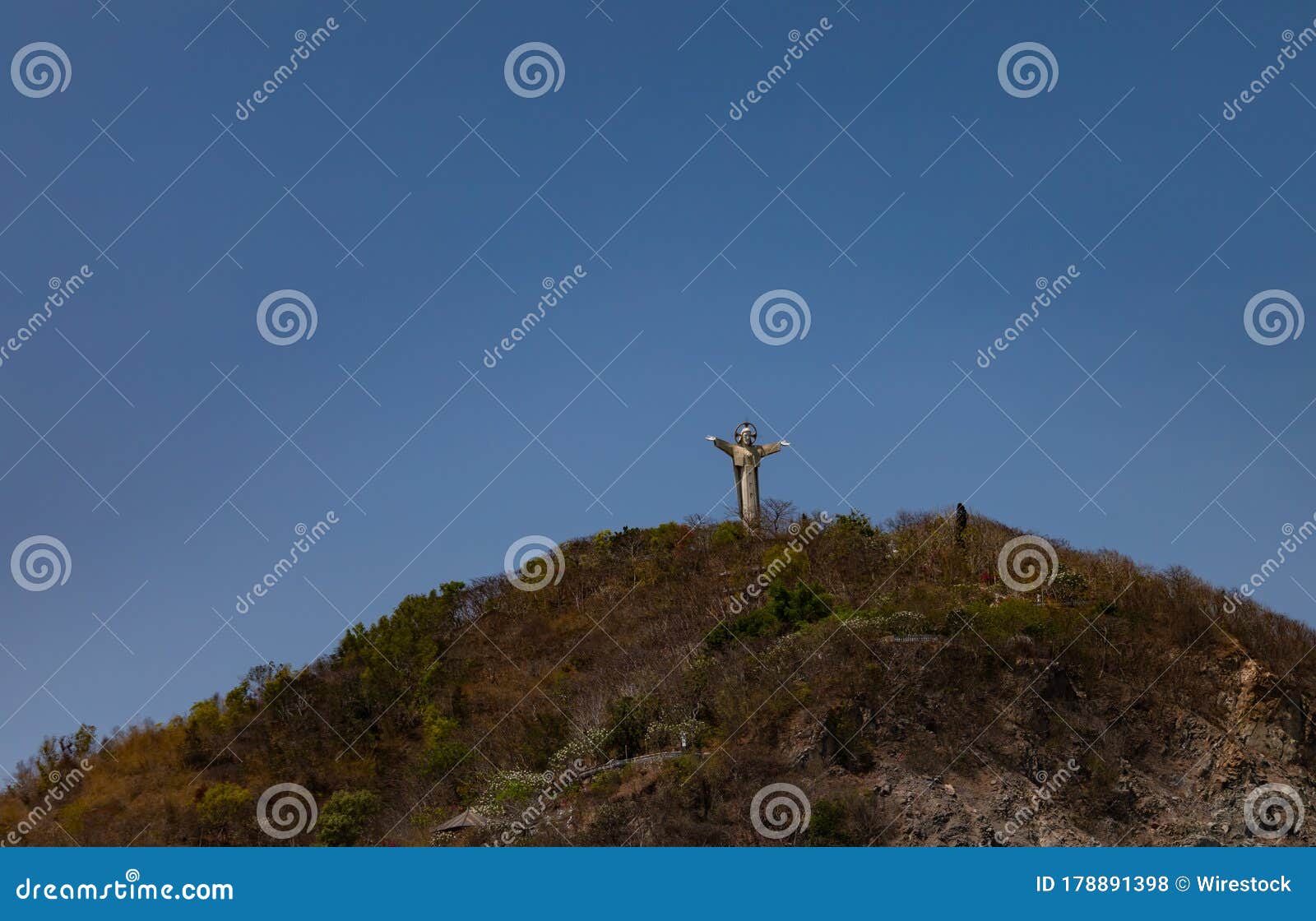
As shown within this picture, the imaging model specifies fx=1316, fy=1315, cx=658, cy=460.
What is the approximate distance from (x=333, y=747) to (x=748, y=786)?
1873cm

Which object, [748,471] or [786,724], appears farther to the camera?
[748,471]

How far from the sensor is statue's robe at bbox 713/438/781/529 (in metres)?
48.4

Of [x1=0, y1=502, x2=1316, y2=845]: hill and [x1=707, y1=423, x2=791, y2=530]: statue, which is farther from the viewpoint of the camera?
[x1=707, y1=423, x2=791, y2=530]: statue

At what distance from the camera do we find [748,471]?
160 ft

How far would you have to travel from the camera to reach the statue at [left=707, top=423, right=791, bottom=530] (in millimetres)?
48406

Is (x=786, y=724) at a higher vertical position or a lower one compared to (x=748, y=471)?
lower

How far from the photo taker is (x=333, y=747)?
141 ft

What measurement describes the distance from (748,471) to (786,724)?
17826 millimetres

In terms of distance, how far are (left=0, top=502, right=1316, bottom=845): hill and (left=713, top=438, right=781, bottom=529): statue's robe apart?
1.04 m

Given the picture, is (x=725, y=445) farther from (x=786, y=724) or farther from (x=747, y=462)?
(x=786, y=724)

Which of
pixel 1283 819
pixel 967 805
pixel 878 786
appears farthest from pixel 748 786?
pixel 1283 819

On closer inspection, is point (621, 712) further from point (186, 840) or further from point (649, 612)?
point (186, 840)

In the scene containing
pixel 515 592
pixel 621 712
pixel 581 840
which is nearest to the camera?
pixel 581 840

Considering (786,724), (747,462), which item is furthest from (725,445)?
(786,724)
